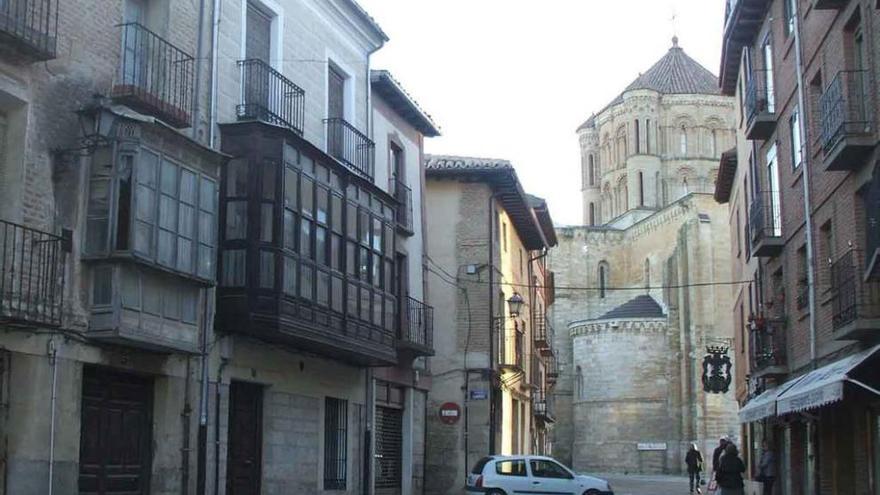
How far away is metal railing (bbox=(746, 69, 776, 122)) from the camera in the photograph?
76.8 ft

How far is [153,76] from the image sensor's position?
15.7 meters

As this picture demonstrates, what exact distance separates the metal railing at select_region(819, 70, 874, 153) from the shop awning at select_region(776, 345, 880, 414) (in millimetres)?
2997

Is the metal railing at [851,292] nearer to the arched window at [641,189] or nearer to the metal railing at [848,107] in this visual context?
the metal railing at [848,107]

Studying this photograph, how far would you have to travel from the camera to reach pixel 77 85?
14211mm

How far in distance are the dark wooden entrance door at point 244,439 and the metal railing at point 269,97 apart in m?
4.24

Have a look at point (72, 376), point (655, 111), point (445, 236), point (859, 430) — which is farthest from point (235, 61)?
point (655, 111)

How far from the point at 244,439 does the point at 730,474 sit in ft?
25.9

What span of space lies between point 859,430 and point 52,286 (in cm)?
1169

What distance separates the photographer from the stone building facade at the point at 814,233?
51.5ft

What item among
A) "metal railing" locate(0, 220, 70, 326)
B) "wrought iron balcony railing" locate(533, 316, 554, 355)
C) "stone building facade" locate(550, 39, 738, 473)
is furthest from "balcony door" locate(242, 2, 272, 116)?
"stone building facade" locate(550, 39, 738, 473)

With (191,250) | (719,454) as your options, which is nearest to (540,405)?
(719,454)

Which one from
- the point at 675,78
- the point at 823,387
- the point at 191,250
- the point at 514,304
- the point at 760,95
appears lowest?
the point at 823,387

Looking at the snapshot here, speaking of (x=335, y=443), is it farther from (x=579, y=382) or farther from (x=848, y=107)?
(x=579, y=382)

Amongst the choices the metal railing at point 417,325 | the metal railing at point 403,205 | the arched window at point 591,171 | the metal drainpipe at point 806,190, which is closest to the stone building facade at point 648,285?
the arched window at point 591,171
